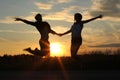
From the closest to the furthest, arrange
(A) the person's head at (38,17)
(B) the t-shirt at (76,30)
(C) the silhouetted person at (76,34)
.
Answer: (A) the person's head at (38,17), (C) the silhouetted person at (76,34), (B) the t-shirt at (76,30)

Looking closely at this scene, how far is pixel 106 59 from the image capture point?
698 inches

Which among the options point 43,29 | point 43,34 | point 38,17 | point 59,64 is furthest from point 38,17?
point 59,64

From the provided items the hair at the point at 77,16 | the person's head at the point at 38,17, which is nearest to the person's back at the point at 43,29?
the person's head at the point at 38,17

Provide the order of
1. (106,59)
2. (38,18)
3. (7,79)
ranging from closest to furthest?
(7,79), (38,18), (106,59)

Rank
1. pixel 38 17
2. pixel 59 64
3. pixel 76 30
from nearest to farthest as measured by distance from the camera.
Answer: pixel 38 17 < pixel 76 30 < pixel 59 64

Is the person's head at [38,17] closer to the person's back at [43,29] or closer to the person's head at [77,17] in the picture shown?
the person's back at [43,29]

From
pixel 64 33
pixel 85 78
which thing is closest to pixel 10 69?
pixel 64 33

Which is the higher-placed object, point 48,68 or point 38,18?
point 38,18

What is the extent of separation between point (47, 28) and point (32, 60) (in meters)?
3.51

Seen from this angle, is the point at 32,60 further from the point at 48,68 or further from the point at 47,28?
A: the point at 47,28

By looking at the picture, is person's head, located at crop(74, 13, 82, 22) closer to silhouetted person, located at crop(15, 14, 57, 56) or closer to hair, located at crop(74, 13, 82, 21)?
hair, located at crop(74, 13, 82, 21)

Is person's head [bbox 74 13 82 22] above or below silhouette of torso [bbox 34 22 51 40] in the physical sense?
above

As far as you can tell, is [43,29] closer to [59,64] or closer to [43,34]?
[43,34]

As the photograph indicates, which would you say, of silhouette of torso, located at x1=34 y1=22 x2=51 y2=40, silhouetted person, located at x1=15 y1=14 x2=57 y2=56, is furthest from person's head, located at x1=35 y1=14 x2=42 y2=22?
silhouette of torso, located at x1=34 y1=22 x2=51 y2=40
